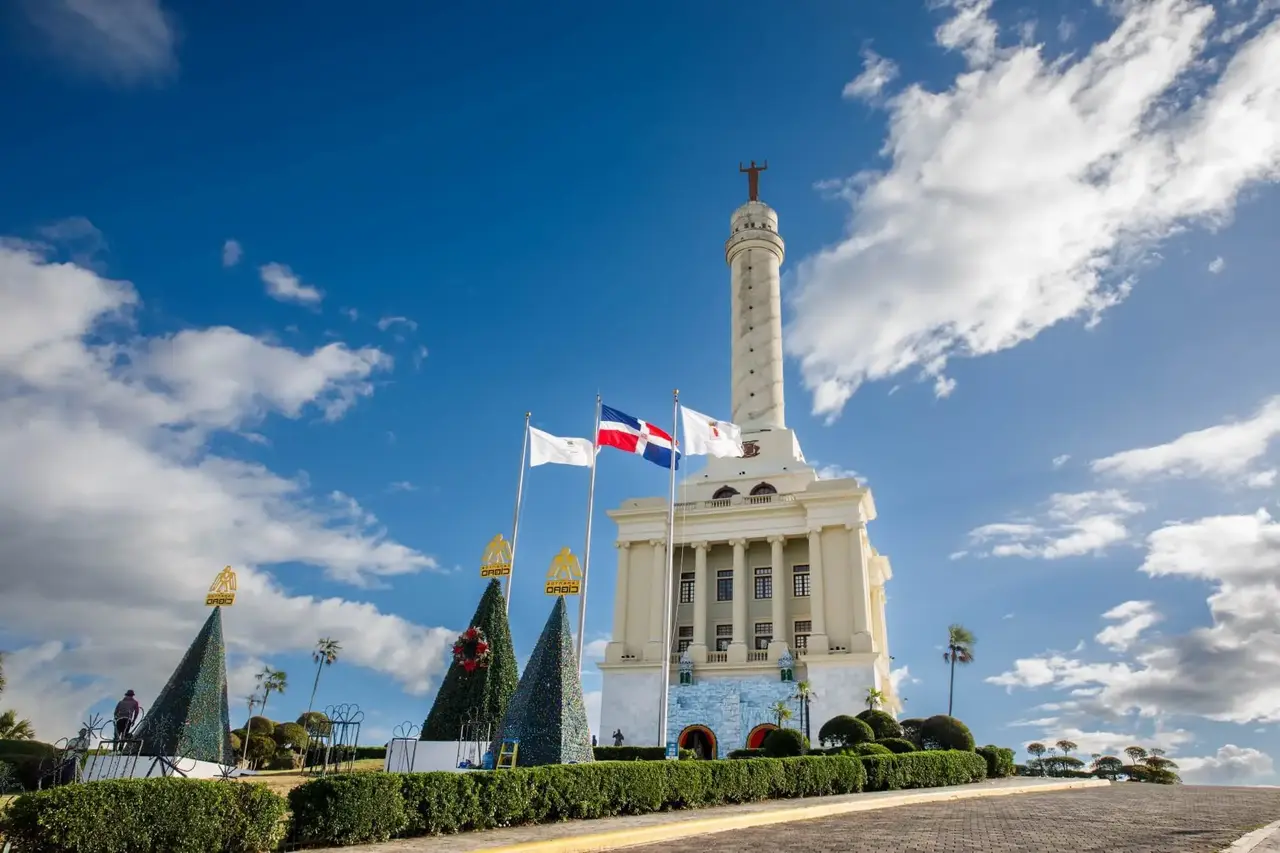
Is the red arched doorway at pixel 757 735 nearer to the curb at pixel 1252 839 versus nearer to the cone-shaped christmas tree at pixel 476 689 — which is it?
the cone-shaped christmas tree at pixel 476 689

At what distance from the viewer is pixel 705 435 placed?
34.7m

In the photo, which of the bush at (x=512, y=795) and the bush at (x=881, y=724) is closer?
the bush at (x=512, y=795)

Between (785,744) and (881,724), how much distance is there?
9.37 metres

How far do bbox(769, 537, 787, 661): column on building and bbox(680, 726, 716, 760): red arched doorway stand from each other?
6.04 metres

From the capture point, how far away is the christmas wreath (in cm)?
2266

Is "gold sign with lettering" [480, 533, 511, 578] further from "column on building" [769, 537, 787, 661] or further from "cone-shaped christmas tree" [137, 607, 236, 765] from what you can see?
"column on building" [769, 537, 787, 661]

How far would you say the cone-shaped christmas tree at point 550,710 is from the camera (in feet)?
61.1

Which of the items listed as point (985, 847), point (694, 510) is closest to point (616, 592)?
point (694, 510)

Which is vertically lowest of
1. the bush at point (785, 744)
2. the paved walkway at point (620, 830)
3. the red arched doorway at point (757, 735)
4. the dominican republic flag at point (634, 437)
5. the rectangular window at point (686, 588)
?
the paved walkway at point (620, 830)

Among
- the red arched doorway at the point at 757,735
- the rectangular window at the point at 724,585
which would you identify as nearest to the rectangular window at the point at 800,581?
the rectangular window at the point at 724,585

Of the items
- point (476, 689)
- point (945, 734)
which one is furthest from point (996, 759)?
point (476, 689)

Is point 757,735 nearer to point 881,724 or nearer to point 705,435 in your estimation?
point 881,724

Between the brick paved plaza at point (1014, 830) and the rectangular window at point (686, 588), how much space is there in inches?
1240

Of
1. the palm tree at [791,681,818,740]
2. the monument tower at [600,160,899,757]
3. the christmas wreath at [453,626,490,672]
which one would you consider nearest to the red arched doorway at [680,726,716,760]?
the monument tower at [600,160,899,757]
